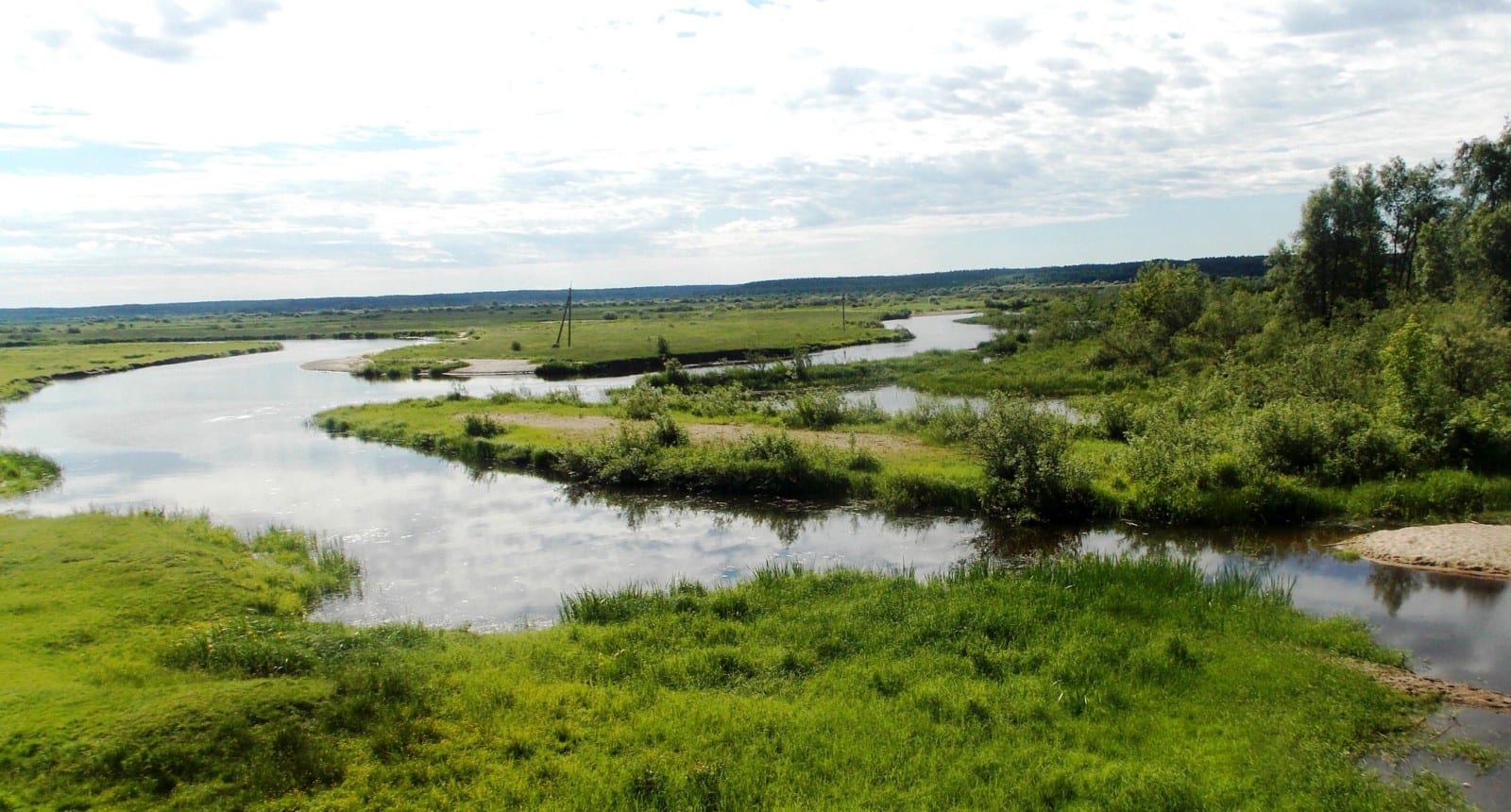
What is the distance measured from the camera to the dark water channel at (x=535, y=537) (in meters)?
16.9

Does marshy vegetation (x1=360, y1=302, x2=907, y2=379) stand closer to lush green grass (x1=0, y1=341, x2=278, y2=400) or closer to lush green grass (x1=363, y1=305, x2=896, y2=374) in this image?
lush green grass (x1=363, y1=305, x2=896, y2=374)

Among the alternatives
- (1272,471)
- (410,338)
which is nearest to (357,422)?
(1272,471)

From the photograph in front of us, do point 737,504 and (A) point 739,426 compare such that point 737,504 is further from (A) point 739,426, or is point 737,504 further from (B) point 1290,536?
(B) point 1290,536

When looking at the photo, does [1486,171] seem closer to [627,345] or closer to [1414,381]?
[1414,381]

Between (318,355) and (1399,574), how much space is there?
294ft

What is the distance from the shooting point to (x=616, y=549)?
2245cm

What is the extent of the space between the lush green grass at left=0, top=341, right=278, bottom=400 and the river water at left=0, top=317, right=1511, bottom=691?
27.5m

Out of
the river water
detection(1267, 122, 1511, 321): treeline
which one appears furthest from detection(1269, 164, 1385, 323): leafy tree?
the river water

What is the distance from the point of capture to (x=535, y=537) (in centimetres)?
2356

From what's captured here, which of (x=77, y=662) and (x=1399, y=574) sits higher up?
(x=77, y=662)

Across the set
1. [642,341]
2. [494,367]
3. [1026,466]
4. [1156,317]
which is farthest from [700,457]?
[642,341]

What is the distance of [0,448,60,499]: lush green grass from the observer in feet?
96.6

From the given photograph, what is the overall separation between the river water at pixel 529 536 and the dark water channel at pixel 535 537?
0.06 meters

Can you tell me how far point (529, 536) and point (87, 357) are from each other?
77.8 metres
